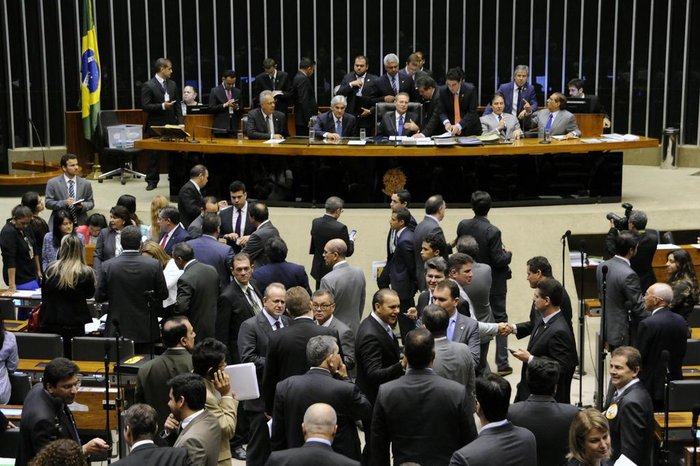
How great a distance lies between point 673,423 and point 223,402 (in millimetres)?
2919

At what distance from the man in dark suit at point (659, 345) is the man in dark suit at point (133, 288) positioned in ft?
11.5

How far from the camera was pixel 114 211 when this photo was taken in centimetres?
948

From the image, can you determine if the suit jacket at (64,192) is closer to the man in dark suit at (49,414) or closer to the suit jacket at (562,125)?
the suit jacket at (562,125)

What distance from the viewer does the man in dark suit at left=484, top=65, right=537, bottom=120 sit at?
547 inches

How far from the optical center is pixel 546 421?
5727 millimetres

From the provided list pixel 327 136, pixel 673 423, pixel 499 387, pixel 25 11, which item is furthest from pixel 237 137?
pixel 499 387

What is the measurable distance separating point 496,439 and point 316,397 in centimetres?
108

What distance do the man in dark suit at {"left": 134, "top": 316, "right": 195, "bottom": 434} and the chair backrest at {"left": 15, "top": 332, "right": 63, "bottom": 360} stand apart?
1571 mm

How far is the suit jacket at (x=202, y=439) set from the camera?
5.49m

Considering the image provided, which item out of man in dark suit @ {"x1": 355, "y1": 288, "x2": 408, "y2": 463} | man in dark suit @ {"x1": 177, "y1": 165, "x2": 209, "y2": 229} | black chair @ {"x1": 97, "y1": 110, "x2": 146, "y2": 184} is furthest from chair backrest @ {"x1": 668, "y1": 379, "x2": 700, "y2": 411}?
black chair @ {"x1": 97, "y1": 110, "x2": 146, "y2": 184}

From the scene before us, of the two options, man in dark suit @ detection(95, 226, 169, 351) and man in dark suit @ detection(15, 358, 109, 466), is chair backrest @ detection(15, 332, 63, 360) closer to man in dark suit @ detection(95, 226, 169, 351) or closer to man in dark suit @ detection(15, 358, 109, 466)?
man in dark suit @ detection(95, 226, 169, 351)

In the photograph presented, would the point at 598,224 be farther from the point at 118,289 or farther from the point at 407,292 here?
the point at 118,289

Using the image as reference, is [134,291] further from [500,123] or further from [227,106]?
[227,106]

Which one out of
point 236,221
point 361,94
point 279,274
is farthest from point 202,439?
point 361,94
